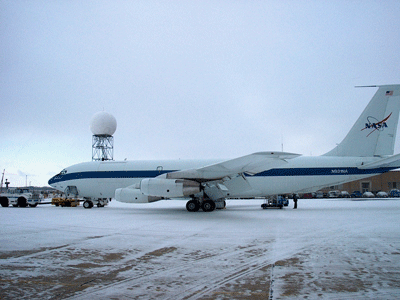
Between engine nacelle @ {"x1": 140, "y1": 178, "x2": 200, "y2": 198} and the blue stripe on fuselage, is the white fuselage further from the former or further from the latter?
engine nacelle @ {"x1": 140, "y1": 178, "x2": 200, "y2": 198}

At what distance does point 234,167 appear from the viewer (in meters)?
14.4

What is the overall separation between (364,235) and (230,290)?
233 inches

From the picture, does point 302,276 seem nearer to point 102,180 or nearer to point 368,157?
point 368,157

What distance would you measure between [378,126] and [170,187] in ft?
41.4

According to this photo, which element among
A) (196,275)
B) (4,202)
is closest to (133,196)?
(196,275)

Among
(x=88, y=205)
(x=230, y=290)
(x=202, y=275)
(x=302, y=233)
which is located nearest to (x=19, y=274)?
(x=202, y=275)

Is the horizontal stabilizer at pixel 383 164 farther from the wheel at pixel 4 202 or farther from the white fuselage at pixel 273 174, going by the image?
the wheel at pixel 4 202

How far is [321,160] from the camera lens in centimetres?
1819

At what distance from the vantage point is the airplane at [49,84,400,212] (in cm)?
1528

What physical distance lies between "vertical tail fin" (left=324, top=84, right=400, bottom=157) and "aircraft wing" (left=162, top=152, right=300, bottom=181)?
21.0ft

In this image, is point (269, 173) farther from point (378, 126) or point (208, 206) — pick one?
point (378, 126)

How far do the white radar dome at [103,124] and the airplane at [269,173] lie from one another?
18.9 metres

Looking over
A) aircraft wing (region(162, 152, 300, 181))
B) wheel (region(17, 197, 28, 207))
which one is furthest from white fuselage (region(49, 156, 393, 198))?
wheel (region(17, 197, 28, 207))

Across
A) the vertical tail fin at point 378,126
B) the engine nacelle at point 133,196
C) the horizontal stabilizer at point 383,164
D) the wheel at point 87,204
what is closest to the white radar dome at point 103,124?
the wheel at point 87,204
